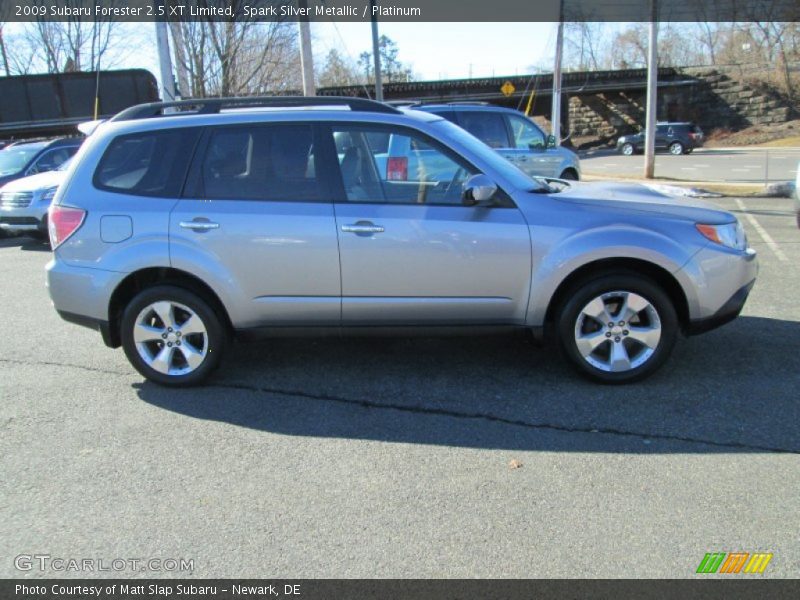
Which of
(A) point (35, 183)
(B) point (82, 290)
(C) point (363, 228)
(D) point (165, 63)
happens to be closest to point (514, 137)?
(D) point (165, 63)

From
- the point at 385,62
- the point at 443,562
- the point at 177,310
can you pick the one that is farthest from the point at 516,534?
the point at 385,62

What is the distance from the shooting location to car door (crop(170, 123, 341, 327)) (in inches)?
175

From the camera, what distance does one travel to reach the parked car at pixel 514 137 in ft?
36.4

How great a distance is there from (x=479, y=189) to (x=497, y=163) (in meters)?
0.47

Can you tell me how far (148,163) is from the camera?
4656mm

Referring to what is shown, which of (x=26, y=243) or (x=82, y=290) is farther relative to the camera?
(x=26, y=243)

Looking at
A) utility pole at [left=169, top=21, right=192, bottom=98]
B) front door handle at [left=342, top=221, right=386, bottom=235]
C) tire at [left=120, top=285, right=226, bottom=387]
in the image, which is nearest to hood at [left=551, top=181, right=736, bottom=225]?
front door handle at [left=342, top=221, right=386, bottom=235]

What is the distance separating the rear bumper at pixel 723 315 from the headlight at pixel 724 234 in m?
0.30

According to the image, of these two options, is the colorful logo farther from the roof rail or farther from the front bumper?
the roof rail

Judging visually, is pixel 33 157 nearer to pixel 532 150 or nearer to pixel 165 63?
pixel 165 63

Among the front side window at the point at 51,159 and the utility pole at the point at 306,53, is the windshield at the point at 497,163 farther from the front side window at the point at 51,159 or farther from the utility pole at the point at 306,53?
the front side window at the point at 51,159

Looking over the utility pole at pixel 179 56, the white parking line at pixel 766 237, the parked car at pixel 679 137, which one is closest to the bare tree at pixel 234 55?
the utility pole at pixel 179 56

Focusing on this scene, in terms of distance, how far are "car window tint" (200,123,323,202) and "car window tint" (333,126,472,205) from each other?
257 mm

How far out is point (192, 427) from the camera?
419 cm
